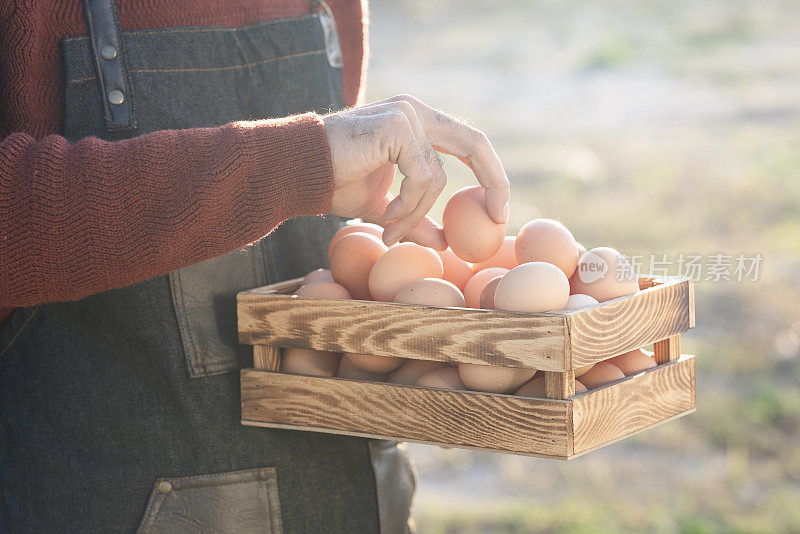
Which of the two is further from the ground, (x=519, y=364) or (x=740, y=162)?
(x=519, y=364)

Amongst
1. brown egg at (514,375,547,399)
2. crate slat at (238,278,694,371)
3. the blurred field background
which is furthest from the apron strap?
the blurred field background

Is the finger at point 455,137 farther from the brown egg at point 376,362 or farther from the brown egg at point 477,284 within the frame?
the brown egg at point 376,362

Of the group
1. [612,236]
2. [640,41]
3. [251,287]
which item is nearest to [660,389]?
[251,287]

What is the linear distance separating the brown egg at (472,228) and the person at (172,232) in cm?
3

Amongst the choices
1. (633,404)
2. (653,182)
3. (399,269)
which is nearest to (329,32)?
(399,269)

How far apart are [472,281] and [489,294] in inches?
3.3

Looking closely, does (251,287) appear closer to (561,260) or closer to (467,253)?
(467,253)

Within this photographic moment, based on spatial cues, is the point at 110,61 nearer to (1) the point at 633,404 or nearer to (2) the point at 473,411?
(2) the point at 473,411

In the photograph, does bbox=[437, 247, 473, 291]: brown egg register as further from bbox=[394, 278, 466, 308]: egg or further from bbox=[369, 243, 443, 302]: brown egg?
bbox=[394, 278, 466, 308]: egg

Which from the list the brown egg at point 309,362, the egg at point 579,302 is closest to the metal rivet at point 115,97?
the brown egg at point 309,362

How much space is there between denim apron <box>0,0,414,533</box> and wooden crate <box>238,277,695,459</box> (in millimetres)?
67

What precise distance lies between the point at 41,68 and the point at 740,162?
209 inches

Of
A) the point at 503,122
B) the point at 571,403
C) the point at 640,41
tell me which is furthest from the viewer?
the point at 640,41

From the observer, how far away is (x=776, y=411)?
3225 mm
